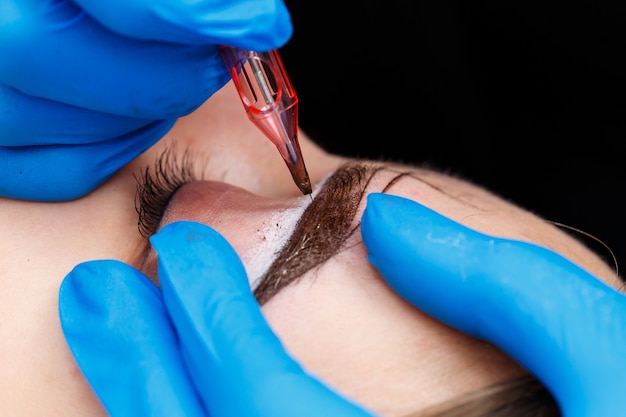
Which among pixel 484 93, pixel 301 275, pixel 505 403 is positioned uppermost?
pixel 301 275

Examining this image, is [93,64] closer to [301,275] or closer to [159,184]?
[159,184]

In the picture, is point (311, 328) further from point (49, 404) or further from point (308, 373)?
point (49, 404)

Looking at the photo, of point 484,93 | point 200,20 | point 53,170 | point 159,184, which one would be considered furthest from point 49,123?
point 484,93

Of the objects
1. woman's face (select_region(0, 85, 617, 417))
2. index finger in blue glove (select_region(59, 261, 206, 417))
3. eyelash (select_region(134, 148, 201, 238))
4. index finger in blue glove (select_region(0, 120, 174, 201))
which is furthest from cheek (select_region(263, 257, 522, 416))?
index finger in blue glove (select_region(0, 120, 174, 201))

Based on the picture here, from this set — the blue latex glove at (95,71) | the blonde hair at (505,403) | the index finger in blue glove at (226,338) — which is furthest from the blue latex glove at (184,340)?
the blue latex glove at (95,71)

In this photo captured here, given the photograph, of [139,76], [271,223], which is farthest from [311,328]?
[139,76]

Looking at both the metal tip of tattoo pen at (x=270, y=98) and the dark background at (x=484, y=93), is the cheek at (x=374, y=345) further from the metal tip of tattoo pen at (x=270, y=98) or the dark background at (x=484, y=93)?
the dark background at (x=484, y=93)

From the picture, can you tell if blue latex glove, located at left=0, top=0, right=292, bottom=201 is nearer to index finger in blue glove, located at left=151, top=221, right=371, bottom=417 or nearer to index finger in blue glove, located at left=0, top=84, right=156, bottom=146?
index finger in blue glove, located at left=0, top=84, right=156, bottom=146

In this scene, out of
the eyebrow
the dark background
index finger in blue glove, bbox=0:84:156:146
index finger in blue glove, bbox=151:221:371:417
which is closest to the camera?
index finger in blue glove, bbox=151:221:371:417
